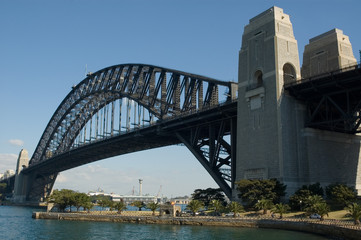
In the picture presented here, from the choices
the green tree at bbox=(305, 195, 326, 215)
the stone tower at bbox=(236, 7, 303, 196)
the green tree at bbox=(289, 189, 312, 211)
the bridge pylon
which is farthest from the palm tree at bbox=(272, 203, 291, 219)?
the stone tower at bbox=(236, 7, 303, 196)

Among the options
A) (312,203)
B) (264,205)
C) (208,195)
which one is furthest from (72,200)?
(312,203)

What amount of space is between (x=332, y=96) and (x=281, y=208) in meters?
18.6

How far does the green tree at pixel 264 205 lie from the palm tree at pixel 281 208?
2.56 feet

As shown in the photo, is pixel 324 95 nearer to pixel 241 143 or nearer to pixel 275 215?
pixel 241 143

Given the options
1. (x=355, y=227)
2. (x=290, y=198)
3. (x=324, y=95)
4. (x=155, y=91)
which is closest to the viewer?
(x=355, y=227)

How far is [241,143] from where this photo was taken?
63125 mm

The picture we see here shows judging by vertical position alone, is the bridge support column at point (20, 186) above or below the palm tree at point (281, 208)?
above

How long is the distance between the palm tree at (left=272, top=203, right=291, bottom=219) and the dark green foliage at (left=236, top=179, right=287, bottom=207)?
4.58ft

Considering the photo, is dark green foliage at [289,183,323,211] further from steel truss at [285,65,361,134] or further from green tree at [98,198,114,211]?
green tree at [98,198,114,211]

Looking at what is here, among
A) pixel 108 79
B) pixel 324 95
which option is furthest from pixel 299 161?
pixel 108 79

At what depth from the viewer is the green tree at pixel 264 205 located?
5372cm

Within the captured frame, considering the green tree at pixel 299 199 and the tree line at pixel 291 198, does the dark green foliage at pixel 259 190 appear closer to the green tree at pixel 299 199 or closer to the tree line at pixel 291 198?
the tree line at pixel 291 198

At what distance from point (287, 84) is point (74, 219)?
45.3 m

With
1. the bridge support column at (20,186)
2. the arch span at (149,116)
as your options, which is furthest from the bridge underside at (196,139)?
the bridge support column at (20,186)
